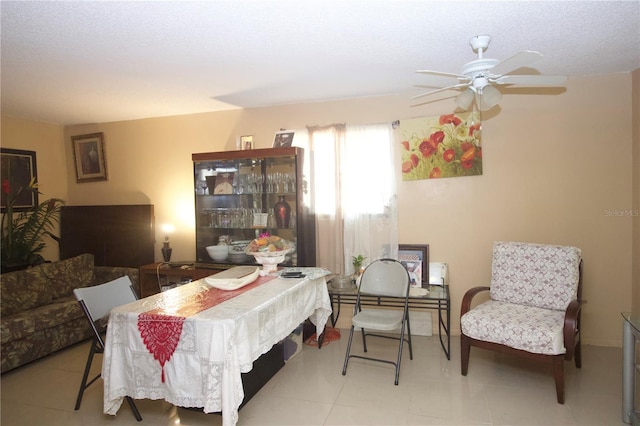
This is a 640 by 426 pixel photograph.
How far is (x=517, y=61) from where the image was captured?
2164 millimetres

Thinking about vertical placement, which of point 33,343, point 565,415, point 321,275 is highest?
point 321,275

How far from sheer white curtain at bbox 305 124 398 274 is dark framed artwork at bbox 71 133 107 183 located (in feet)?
9.54

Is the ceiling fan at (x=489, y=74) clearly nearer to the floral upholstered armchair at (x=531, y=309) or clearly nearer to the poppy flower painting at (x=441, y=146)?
the poppy flower painting at (x=441, y=146)

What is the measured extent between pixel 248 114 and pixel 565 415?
3.98 metres

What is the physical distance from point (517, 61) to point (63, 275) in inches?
180

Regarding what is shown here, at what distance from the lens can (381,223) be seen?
4098mm

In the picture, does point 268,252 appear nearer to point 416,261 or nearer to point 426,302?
point 416,261

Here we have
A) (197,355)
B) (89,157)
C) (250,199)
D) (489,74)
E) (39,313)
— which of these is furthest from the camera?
(89,157)

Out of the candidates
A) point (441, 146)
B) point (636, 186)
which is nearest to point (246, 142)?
point (441, 146)

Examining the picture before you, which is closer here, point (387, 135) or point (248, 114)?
point (387, 135)

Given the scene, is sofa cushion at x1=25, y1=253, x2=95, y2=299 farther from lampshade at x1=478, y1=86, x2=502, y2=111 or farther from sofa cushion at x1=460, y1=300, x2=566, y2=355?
lampshade at x1=478, y1=86, x2=502, y2=111

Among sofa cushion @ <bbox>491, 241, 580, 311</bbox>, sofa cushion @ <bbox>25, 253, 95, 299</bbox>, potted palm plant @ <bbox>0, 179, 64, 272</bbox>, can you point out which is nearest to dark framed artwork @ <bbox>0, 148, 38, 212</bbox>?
potted palm plant @ <bbox>0, 179, 64, 272</bbox>

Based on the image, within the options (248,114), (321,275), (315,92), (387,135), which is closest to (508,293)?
(321,275)

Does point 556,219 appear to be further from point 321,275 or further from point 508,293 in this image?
point 321,275
